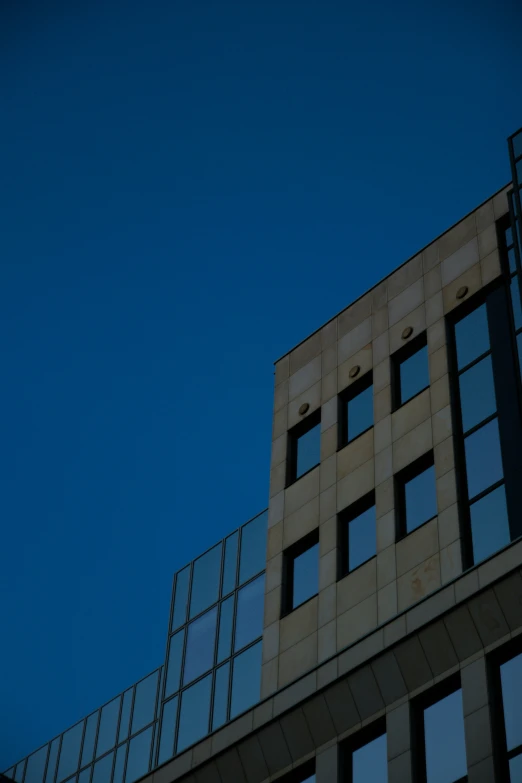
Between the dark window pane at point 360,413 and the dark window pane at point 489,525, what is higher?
the dark window pane at point 360,413

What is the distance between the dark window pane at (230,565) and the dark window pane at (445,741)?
547 inches

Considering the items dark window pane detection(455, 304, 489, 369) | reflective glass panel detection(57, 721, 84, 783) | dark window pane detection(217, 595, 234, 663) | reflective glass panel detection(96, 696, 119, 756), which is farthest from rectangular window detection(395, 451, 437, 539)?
reflective glass panel detection(57, 721, 84, 783)

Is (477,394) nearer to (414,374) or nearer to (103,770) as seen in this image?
(414,374)

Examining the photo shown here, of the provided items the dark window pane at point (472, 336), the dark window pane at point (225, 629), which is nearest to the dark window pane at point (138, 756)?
the dark window pane at point (225, 629)

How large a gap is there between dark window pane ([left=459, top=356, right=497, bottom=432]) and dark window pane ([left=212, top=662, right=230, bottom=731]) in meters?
10.8

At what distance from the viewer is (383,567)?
37.1 metres

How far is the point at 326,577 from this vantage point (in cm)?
3900

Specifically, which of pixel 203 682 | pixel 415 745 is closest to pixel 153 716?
pixel 203 682

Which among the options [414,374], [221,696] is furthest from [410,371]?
[221,696]

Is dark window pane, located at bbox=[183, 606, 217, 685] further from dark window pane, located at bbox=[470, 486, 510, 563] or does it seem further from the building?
dark window pane, located at bbox=[470, 486, 510, 563]

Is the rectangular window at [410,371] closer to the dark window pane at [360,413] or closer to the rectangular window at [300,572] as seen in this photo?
the dark window pane at [360,413]

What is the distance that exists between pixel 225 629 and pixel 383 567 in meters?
8.12

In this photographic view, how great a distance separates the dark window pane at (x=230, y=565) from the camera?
44.7 metres

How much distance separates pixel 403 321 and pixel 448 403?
4.43m
